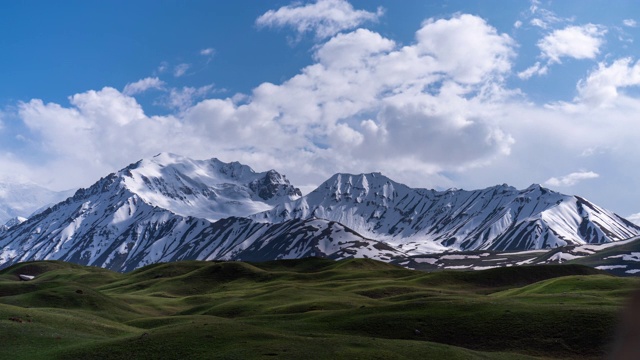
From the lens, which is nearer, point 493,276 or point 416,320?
point 416,320

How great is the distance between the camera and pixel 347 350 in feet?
151

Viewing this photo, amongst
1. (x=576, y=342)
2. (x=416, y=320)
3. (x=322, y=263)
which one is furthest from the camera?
(x=322, y=263)

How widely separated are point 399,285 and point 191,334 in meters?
64.1

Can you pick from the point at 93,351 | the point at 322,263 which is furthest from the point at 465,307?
the point at 322,263

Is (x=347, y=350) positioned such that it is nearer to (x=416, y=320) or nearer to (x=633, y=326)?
(x=416, y=320)

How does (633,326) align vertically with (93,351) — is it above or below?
above

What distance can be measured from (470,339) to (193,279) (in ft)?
292

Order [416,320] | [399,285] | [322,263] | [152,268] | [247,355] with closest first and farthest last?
1. [247,355]
2. [416,320]
3. [399,285]
4. [152,268]
5. [322,263]

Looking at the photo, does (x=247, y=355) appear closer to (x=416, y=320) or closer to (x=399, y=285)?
(x=416, y=320)

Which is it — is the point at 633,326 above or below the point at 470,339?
above

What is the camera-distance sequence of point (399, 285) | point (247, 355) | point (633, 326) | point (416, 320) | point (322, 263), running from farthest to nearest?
point (322, 263)
point (399, 285)
point (416, 320)
point (247, 355)
point (633, 326)

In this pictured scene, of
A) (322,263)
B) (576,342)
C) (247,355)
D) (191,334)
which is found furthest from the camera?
(322,263)

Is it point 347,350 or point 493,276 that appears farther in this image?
point 493,276

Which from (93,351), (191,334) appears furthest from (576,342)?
(93,351)
